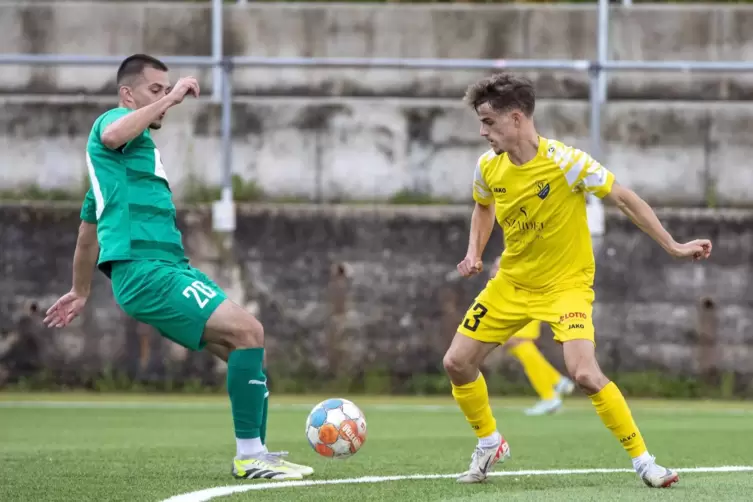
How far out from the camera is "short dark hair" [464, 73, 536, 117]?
267 inches

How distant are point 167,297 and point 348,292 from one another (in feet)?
25.2

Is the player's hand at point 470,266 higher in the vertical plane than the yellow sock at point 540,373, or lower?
higher

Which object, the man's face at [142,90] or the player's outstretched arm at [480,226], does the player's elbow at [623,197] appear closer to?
the player's outstretched arm at [480,226]

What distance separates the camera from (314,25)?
612 inches

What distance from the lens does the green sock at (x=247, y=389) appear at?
21.9 ft

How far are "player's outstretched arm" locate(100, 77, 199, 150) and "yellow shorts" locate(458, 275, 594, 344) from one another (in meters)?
1.87

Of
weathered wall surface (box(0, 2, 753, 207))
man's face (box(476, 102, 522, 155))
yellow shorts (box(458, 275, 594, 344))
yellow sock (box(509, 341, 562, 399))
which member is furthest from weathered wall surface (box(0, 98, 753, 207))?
man's face (box(476, 102, 522, 155))

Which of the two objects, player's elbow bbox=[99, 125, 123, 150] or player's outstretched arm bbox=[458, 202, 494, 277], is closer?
player's elbow bbox=[99, 125, 123, 150]

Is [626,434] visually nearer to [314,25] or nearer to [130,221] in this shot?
[130,221]

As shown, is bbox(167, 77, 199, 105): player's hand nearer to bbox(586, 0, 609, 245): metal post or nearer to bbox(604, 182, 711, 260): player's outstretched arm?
bbox(604, 182, 711, 260): player's outstretched arm

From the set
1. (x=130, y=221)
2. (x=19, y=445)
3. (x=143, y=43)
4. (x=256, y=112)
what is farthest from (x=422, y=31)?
(x=130, y=221)

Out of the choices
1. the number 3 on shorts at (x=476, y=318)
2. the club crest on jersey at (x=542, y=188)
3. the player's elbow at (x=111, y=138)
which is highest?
the player's elbow at (x=111, y=138)

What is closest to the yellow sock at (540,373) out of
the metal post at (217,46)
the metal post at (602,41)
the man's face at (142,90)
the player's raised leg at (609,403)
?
the metal post at (602,41)

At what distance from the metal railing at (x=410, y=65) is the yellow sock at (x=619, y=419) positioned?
24.7 ft
